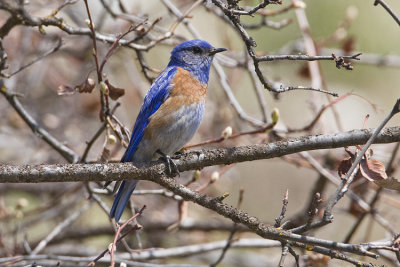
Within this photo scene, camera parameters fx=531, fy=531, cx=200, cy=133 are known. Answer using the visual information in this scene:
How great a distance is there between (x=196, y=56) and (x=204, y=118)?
1681 mm

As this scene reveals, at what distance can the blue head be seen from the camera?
14.5ft

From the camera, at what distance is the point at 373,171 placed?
2629 mm

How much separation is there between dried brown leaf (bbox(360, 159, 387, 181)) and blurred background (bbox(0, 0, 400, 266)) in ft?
5.28

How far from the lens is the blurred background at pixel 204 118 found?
16.1 ft

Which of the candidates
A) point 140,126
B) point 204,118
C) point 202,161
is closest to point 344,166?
point 202,161

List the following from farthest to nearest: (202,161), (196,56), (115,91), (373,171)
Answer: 1. (196,56)
2. (115,91)
3. (202,161)
4. (373,171)

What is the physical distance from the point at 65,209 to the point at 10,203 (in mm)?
1485

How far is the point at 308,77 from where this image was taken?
5.13 metres

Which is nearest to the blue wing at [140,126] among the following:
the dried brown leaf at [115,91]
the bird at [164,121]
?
the bird at [164,121]

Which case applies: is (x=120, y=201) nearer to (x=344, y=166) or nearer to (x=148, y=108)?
(x=148, y=108)

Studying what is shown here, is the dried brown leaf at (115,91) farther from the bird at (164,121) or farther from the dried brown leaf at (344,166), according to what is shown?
the dried brown leaf at (344,166)

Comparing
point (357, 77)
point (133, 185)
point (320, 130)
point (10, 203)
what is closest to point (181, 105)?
point (133, 185)

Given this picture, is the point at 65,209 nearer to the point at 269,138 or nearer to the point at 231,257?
the point at 231,257

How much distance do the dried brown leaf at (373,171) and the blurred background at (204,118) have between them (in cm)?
161
